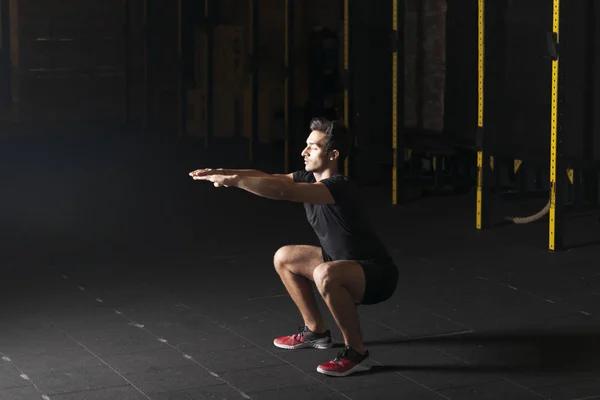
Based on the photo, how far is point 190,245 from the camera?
7.95m

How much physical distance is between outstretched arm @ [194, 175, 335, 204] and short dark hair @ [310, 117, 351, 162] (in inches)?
7.5

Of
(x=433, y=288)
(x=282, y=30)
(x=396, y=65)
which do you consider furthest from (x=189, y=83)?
(x=433, y=288)

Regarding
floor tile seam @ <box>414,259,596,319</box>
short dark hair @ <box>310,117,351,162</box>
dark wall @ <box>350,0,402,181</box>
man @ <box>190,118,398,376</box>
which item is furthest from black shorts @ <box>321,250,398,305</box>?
dark wall @ <box>350,0,402,181</box>

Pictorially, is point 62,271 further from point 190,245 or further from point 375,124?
point 375,124

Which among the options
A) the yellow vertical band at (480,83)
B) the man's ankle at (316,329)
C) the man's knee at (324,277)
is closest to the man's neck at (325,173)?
the man's knee at (324,277)

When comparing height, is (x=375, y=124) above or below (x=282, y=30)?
below

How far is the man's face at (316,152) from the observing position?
4.91 m

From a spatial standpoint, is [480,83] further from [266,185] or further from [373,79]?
[266,185]

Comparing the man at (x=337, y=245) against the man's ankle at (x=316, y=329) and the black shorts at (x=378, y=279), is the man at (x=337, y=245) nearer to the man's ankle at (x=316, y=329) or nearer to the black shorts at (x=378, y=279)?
the black shorts at (x=378, y=279)

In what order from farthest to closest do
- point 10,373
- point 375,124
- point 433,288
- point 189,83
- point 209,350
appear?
1. point 189,83
2. point 375,124
3. point 433,288
4. point 209,350
5. point 10,373

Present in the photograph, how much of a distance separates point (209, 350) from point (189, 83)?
32.3 ft

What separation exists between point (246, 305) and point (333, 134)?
1.64 metres

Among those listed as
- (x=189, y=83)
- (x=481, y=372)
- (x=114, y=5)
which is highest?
(x=114, y=5)

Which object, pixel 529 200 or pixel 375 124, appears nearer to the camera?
pixel 529 200
